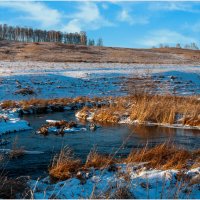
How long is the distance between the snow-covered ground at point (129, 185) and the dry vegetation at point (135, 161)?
296mm

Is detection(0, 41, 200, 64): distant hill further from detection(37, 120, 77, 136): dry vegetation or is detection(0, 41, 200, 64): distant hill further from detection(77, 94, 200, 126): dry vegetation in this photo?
detection(37, 120, 77, 136): dry vegetation

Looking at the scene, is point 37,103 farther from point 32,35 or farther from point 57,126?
point 32,35

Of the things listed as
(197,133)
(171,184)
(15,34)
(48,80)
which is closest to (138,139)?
(197,133)

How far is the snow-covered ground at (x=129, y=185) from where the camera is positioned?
584 centimetres

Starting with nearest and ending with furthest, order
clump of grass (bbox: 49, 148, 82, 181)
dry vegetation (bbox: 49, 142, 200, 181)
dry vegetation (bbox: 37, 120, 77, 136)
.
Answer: clump of grass (bbox: 49, 148, 82, 181) → dry vegetation (bbox: 49, 142, 200, 181) → dry vegetation (bbox: 37, 120, 77, 136)

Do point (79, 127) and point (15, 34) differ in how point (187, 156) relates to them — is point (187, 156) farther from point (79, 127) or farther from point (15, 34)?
point (15, 34)

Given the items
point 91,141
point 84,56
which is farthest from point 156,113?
point 84,56

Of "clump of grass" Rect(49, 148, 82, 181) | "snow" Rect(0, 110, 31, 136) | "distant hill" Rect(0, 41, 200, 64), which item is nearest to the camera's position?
"clump of grass" Rect(49, 148, 82, 181)

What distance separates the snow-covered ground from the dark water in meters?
1.03

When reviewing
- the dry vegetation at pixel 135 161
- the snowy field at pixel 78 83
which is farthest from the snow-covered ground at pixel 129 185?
the snowy field at pixel 78 83

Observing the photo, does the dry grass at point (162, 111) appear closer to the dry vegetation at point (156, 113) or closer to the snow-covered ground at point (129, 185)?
the dry vegetation at point (156, 113)

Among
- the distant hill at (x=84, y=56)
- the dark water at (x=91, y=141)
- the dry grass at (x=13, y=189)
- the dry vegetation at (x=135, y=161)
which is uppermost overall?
the distant hill at (x=84, y=56)

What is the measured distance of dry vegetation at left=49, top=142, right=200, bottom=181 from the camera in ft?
23.5

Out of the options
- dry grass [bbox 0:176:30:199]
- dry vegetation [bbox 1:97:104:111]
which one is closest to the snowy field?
dry vegetation [bbox 1:97:104:111]
